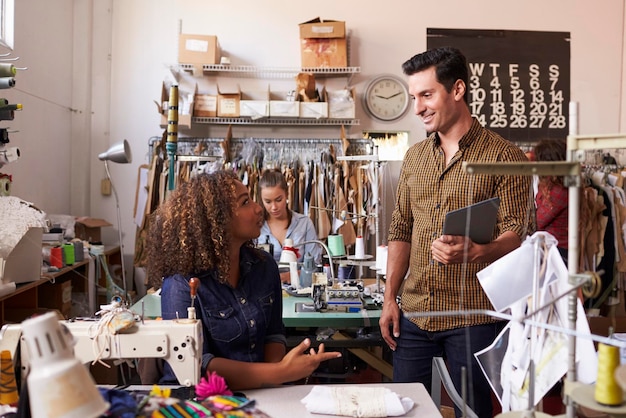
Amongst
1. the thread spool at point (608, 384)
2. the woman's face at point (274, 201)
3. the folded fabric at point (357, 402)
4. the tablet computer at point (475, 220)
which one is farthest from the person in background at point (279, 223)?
the thread spool at point (608, 384)

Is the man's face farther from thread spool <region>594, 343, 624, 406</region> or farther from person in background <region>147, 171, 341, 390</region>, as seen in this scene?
thread spool <region>594, 343, 624, 406</region>

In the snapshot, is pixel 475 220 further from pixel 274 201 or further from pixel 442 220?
pixel 274 201

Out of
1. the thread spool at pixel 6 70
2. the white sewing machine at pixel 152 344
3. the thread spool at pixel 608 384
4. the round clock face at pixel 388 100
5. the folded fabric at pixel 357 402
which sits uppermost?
the round clock face at pixel 388 100

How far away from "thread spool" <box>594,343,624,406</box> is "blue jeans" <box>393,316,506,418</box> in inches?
34.9

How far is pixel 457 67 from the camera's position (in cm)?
213

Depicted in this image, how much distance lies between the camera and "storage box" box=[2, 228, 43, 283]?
2938 mm

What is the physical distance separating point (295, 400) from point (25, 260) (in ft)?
6.62

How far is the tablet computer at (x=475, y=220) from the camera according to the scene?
5.58ft

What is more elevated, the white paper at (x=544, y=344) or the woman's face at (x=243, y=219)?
the woman's face at (x=243, y=219)

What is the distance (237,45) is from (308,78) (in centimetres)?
80

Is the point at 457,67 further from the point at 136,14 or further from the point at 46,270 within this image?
the point at 136,14

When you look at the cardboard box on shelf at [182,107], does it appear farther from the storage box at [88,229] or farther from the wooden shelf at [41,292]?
the wooden shelf at [41,292]

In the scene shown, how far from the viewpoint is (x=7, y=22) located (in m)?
3.96

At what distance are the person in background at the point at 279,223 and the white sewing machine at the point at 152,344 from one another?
87.5 inches
